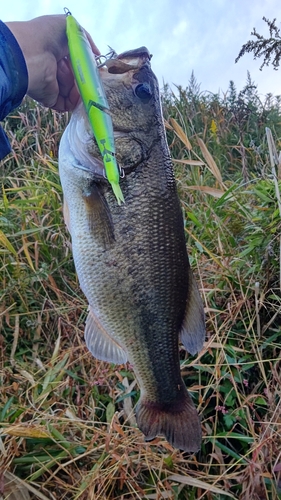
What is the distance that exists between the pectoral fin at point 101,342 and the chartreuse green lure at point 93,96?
0.41 meters

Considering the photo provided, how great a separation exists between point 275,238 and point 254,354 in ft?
1.87

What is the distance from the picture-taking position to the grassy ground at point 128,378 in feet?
6.08

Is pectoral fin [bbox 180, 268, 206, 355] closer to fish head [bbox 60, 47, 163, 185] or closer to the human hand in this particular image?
fish head [bbox 60, 47, 163, 185]

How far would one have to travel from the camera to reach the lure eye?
4.97 ft

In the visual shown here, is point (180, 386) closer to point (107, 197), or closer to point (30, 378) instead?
point (107, 197)

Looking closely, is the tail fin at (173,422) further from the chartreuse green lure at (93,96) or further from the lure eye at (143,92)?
the lure eye at (143,92)

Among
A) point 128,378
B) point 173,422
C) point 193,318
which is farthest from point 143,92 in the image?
point 128,378

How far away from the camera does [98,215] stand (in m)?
1.40

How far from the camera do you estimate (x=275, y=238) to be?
2.38 meters

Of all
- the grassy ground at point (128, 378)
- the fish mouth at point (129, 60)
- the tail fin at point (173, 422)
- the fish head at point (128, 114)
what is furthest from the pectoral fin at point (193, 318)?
the fish mouth at point (129, 60)

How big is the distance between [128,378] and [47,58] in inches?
56.6

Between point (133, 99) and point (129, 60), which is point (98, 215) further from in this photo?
point (129, 60)

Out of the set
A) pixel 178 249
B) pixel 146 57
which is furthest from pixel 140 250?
pixel 146 57

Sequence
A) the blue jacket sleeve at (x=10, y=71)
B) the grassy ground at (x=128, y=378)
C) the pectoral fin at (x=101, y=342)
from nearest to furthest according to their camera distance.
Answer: the blue jacket sleeve at (x=10, y=71), the pectoral fin at (x=101, y=342), the grassy ground at (x=128, y=378)
